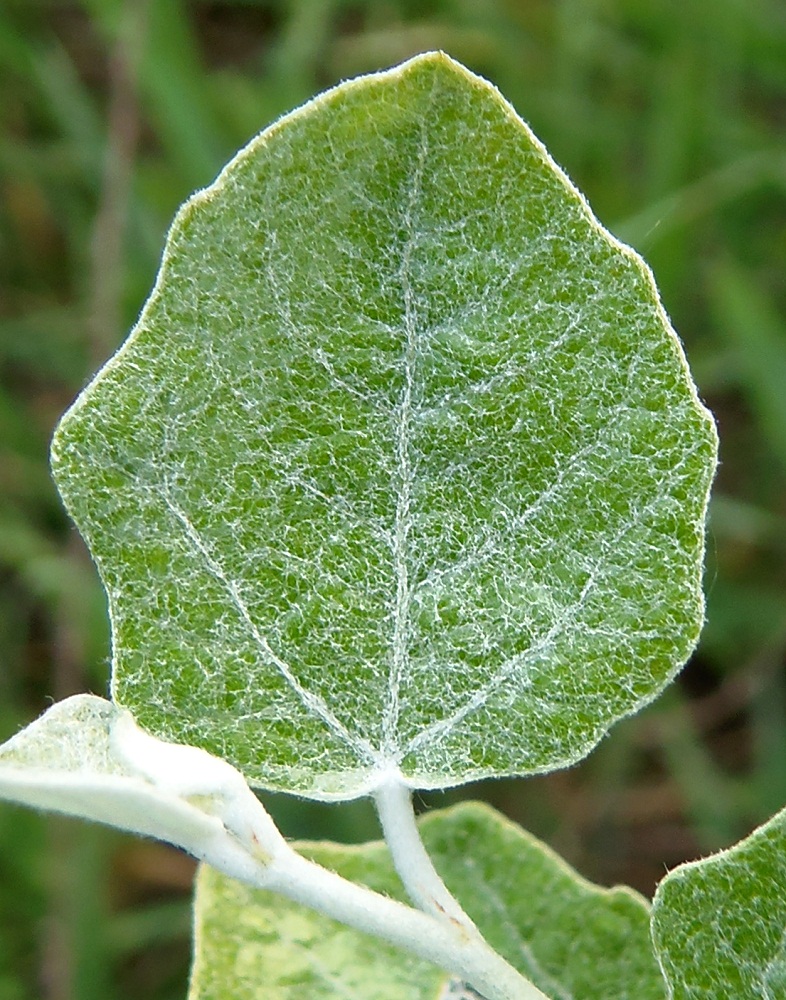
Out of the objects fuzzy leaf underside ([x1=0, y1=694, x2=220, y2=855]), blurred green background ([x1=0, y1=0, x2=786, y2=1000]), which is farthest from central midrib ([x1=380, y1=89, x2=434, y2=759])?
blurred green background ([x1=0, y1=0, x2=786, y2=1000])

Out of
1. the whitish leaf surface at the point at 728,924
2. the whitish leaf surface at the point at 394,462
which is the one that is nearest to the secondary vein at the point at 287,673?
the whitish leaf surface at the point at 394,462

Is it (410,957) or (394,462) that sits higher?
(394,462)

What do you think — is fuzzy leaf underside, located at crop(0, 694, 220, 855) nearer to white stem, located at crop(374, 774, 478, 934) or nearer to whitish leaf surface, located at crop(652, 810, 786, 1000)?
white stem, located at crop(374, 774, 478, 934)

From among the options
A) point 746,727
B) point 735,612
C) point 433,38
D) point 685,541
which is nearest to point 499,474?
point 685,541

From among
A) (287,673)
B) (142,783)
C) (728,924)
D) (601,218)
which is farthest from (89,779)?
(601,218)

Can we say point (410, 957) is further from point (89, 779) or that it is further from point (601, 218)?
point (601, 218)

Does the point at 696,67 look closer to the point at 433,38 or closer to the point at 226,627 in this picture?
the point at 433,38

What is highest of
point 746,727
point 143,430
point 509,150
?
point 509,150
